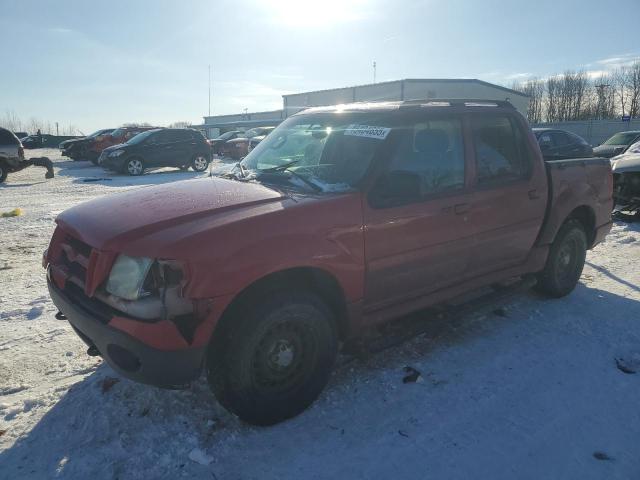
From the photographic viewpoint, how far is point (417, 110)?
3.65 m

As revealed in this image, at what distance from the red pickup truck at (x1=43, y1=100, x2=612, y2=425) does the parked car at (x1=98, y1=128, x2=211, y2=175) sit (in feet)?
47.3

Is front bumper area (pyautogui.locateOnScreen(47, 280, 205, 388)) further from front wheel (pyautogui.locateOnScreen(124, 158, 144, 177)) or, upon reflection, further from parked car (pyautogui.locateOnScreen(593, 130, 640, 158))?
parked car (pyautogui.locateOnScreen(593, 130, 640, 158))

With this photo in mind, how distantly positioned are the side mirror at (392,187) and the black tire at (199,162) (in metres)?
16.2

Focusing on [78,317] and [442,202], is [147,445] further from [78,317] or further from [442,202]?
[442,202]

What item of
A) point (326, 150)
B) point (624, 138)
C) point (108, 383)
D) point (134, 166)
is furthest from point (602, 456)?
point (624, 138)

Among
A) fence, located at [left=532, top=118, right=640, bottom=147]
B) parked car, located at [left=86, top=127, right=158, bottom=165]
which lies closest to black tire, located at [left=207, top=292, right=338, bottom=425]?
parked car, located at [left=86, top=127, right=158, bottom=165]

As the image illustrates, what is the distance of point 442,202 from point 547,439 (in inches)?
67.4

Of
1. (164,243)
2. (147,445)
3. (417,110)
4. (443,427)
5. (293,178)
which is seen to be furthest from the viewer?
(417,110)

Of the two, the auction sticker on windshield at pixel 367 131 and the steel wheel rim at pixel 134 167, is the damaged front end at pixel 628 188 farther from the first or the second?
the steel wheel rim at pixel 134 167

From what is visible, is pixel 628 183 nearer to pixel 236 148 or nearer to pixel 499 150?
pixel 499 150

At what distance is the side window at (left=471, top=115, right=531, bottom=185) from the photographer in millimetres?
3918

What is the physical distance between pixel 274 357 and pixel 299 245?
2.35 feet

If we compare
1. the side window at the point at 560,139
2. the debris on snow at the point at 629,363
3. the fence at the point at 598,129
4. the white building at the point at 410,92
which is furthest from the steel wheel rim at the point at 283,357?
the fence at the point at 598,129

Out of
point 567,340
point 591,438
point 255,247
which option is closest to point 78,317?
point 255,247
